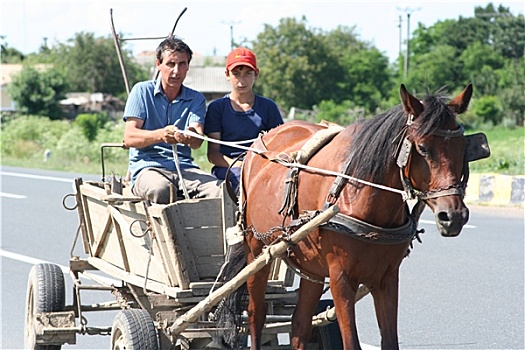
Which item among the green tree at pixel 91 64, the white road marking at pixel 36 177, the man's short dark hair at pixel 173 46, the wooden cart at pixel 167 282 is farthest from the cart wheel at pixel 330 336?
the green tree at pixel 91 64

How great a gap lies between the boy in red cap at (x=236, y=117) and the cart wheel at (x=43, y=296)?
1.46m

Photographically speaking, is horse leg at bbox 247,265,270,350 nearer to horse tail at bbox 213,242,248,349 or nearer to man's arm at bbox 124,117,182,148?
horse tail at bbox 213,242,248,349

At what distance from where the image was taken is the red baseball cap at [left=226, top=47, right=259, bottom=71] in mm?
6223

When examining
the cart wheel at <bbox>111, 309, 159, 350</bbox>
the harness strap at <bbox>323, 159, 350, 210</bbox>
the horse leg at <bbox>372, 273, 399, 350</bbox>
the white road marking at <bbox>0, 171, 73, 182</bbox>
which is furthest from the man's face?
the white road marking at <bbox>0, 171, 73, 182</bbox>

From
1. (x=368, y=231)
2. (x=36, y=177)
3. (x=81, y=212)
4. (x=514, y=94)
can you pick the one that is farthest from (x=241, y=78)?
(x=514, y=94)

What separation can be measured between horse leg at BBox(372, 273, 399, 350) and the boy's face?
196 cm

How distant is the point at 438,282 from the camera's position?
974cm

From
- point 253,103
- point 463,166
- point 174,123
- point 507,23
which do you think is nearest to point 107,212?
point 174,123

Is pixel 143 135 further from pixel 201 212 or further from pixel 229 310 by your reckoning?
pixel 229 310

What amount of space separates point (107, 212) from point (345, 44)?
7911 centimetres

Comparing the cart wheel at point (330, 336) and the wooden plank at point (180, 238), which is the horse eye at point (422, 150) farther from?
the cart wheel at point (330, 336)

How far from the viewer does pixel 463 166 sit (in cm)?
449

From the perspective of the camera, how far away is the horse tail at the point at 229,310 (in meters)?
5.73

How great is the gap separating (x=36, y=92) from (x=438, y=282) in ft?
155
